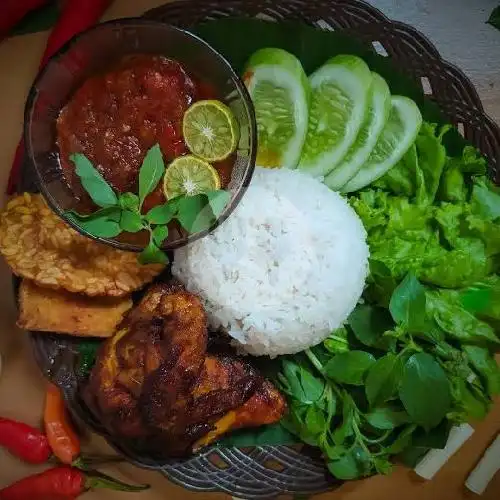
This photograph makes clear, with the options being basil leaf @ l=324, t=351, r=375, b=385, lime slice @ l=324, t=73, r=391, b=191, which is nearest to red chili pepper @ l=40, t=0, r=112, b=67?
lime slice @ l=324, t=73, r=391, b=191

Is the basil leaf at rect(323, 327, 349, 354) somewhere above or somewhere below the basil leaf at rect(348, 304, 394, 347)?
below

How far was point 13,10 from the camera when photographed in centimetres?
240

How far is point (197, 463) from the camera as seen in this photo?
7.82 ft

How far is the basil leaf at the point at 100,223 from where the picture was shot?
6.48 ft

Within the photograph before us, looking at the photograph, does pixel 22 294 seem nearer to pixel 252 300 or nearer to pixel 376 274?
pixel 252 300

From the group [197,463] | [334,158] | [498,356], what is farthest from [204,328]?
[498,356]

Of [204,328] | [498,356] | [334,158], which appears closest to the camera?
[204,328]

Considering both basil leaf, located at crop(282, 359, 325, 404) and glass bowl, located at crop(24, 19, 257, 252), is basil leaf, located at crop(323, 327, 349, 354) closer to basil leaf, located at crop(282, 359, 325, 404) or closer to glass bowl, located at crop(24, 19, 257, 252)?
basil leaf, located at crop(282, 359, 325, 404)

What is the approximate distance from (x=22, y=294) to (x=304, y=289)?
817 millimetres

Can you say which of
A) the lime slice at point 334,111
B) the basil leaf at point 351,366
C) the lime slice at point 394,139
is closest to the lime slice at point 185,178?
the lime slice at point 334,111

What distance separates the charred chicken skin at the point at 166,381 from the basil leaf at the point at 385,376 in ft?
1.12

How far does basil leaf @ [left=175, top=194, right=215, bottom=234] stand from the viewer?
1.99 metres

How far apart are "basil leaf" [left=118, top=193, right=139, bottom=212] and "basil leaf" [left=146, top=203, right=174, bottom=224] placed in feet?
0.14

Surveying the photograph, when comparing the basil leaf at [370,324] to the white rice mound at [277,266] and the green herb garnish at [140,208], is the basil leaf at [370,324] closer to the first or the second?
the white rice mound at [277,266]
